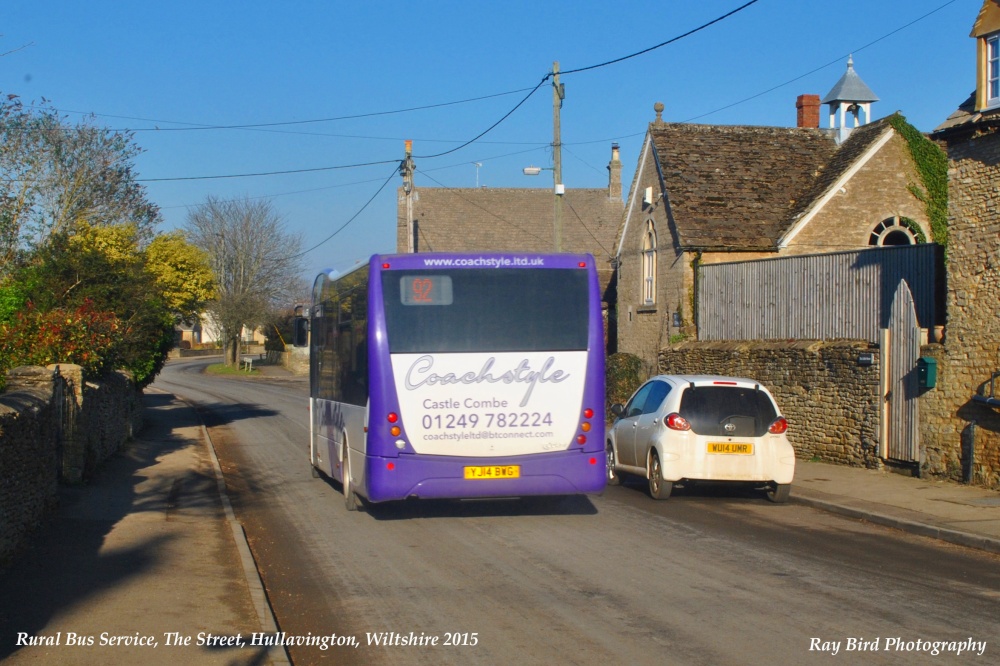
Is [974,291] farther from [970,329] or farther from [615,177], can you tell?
[615,177]

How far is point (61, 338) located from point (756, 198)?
1805 centimetres

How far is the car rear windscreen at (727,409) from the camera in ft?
43.2

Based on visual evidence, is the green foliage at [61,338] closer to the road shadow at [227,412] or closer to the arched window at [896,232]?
the road shadow at [227,412]

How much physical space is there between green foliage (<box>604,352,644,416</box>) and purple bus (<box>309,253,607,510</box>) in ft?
55.2

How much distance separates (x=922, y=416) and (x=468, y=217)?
39807 millimetres

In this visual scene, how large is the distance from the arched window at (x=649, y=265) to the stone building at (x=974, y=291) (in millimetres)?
13771

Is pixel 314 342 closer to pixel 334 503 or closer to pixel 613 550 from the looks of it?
pixel 334 503

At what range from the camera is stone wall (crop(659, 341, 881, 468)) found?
54.5 feet

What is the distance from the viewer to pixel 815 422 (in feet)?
59.4

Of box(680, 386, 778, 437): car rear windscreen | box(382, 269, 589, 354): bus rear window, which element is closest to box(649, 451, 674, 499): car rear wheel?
box(680, 386, 778, 437): car rear windscreen

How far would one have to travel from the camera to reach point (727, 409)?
43.7ft

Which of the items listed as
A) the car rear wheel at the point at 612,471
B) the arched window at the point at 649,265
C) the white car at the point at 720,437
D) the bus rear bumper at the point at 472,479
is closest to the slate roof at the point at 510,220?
the arched window at the point at 649,265

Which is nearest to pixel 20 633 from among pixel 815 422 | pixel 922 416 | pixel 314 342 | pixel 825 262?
pixel 314 342

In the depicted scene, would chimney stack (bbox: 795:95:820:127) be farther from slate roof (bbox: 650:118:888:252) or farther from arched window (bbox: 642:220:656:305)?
arched window (bbox: 642:220:656:305)
